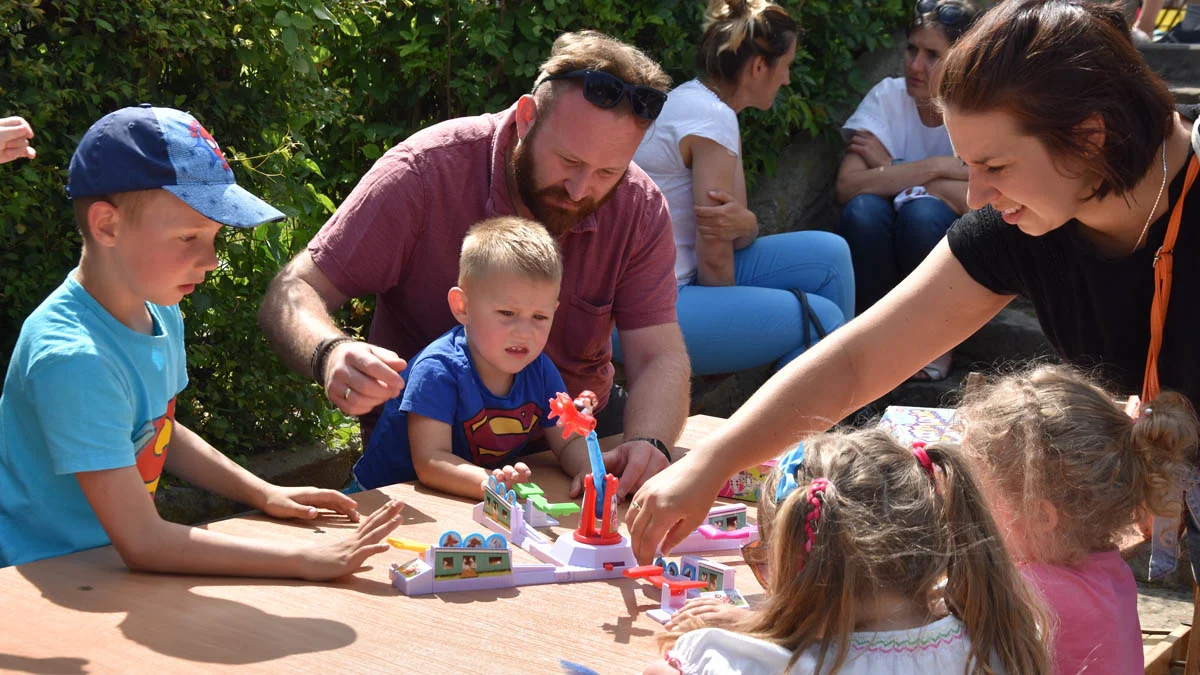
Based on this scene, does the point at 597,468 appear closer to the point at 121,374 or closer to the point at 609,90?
the point at 121,374

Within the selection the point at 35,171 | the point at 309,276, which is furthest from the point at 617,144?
the point at 35,171

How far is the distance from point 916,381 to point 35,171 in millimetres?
3794

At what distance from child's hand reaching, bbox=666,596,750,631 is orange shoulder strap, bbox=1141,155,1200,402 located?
0.86 metres

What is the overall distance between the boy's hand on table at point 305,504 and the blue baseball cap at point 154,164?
1.87 ft

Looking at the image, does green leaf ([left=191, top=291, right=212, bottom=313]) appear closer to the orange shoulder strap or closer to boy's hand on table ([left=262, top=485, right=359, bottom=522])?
boy's hand on table ([left=262, top=485, right=359, bottom=522])

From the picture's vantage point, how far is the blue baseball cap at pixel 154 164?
6.63ft

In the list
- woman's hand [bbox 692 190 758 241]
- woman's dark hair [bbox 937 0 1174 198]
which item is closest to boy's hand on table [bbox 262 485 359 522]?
woman's dark hair [bbox 937 0 1174 198]

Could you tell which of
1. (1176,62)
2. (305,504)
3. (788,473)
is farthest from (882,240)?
(788,473)

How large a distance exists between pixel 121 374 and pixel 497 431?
36.2 inches

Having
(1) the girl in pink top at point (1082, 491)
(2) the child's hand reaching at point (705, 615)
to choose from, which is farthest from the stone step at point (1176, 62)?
(2) the child's hand reaching at point (705, 615)

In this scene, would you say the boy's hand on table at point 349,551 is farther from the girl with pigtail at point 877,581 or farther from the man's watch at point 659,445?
the man's watch at point 659,445

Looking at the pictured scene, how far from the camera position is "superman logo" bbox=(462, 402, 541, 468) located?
106 inches

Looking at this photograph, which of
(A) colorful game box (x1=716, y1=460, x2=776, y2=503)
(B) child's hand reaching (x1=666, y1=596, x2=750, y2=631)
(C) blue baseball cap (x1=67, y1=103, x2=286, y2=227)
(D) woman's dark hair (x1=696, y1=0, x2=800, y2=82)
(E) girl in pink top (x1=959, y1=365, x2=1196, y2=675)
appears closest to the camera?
(B) child's hand reaching (x1=666, y1=596, x2=750, y2=631)

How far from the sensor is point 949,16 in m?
5.35
